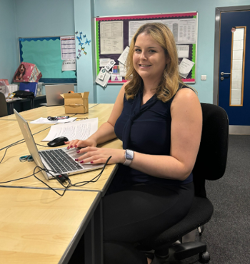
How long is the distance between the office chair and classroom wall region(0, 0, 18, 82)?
4.10m

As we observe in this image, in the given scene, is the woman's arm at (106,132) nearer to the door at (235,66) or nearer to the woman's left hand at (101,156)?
the woman's left hand at (101,156)

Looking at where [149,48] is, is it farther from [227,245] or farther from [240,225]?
[240,225]

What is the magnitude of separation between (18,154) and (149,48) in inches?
29.8

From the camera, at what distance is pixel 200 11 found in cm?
406

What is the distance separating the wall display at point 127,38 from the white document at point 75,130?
2.68 m

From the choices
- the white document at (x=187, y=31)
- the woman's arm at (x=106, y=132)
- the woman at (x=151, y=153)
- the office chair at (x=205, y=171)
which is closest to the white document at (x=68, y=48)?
the white document at (x=187, y=31)

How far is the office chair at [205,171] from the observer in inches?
37.5

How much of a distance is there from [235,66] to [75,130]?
3.55 meters

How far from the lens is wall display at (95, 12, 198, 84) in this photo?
4086 millimetres

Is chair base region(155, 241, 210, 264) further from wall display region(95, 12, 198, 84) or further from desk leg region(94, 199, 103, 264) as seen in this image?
wall display region(95, 12, 198, 84)

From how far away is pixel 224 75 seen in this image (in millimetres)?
4289

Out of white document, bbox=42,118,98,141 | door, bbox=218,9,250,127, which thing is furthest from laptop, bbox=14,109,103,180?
door, bbox=218,9,250,127

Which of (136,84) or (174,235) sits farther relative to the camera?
(136,84)

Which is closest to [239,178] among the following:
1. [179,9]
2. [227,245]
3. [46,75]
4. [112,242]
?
[227,245]
